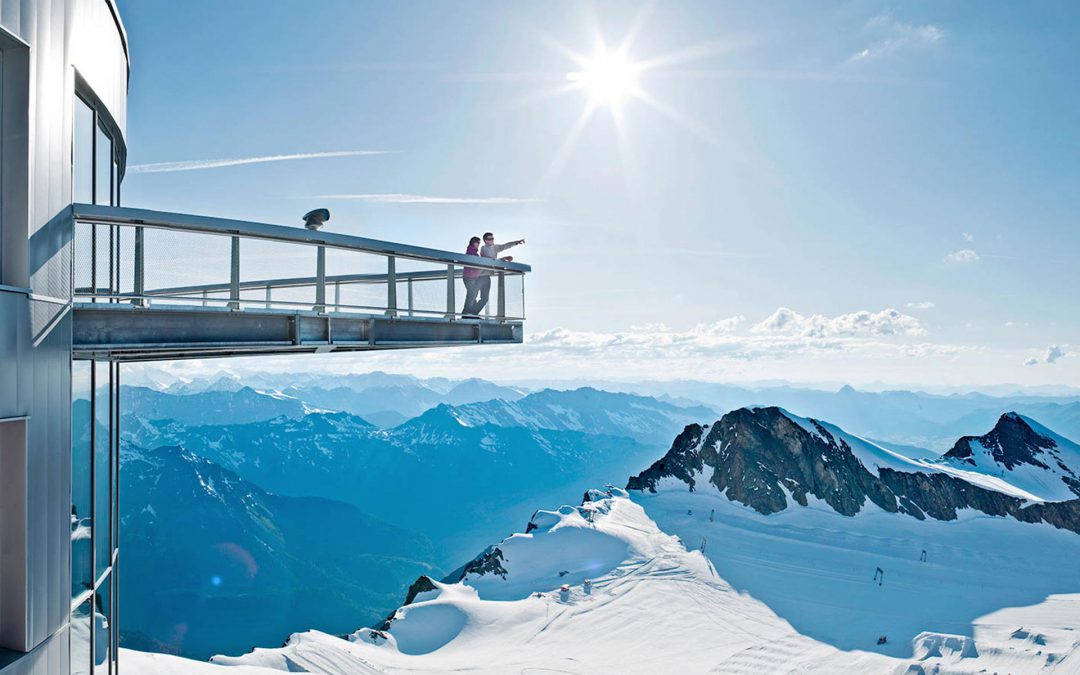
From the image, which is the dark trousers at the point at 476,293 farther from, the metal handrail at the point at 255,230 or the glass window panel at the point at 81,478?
the glass window panel at the point at 81,478

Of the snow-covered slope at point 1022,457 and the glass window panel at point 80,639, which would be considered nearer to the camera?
the glass window panel at point 80,639

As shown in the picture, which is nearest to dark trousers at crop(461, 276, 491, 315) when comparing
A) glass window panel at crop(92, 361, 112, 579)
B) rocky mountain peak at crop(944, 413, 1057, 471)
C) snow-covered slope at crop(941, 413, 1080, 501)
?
glass window panel at crop(92, 361, 112, 579)

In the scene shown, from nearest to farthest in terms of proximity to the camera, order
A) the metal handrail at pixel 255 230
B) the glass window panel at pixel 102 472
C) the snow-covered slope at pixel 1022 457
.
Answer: the metal handrail at pixel 255 230 < the glass window panel at pixel 102 472 < the snow-covered slope at pixel 1022 457

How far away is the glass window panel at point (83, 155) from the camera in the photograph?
7.18 m

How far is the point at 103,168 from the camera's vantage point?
8.83 metres

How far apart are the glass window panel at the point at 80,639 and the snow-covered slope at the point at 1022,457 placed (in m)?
102

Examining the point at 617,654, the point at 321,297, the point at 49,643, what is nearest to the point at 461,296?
the point at 321,297

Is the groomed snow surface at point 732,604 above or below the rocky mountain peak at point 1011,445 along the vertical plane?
below

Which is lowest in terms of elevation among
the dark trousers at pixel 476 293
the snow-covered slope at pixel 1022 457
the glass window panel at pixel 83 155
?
the snow-covered slope at pixel 1022 457

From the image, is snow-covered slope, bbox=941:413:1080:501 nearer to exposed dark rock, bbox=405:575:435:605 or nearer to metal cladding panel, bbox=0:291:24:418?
exposed dark rock, bbox=405:575:435:605

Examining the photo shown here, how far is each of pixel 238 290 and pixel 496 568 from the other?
4672cm

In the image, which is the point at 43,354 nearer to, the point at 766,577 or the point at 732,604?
the point at 732,604

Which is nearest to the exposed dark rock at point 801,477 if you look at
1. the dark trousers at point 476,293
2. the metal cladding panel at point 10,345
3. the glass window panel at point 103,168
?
the dark trousers at point 476,293

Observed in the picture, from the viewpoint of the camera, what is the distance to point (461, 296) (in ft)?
39.3
